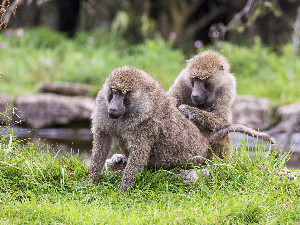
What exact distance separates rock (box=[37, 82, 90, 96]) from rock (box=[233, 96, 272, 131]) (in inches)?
144

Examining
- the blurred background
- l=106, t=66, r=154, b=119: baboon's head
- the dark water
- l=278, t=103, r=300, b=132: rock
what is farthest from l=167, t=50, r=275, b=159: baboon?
l=278, t=103, r=300, b=132: rock

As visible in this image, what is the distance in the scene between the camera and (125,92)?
3.60 meters

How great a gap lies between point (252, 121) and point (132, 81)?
560 centimetres

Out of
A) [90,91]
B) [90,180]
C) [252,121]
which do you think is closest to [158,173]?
[90,180]

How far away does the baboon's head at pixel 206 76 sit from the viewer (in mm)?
4375

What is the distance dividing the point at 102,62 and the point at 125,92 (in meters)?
7.32

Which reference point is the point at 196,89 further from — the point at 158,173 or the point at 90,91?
the point at 90,91

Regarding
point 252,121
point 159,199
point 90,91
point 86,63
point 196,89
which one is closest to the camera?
point 159,199

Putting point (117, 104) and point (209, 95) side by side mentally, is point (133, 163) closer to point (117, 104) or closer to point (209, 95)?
point (117, 104)

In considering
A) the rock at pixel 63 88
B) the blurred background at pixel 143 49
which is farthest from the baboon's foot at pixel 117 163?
the rock at pixel 63 88

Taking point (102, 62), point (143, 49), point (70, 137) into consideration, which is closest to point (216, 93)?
point (70, 137)

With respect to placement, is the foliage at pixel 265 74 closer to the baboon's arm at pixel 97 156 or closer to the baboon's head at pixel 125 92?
the baboon's head at pixel 125 92

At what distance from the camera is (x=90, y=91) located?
954 centimetres

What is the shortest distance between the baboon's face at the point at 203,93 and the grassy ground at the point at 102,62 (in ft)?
15.2
